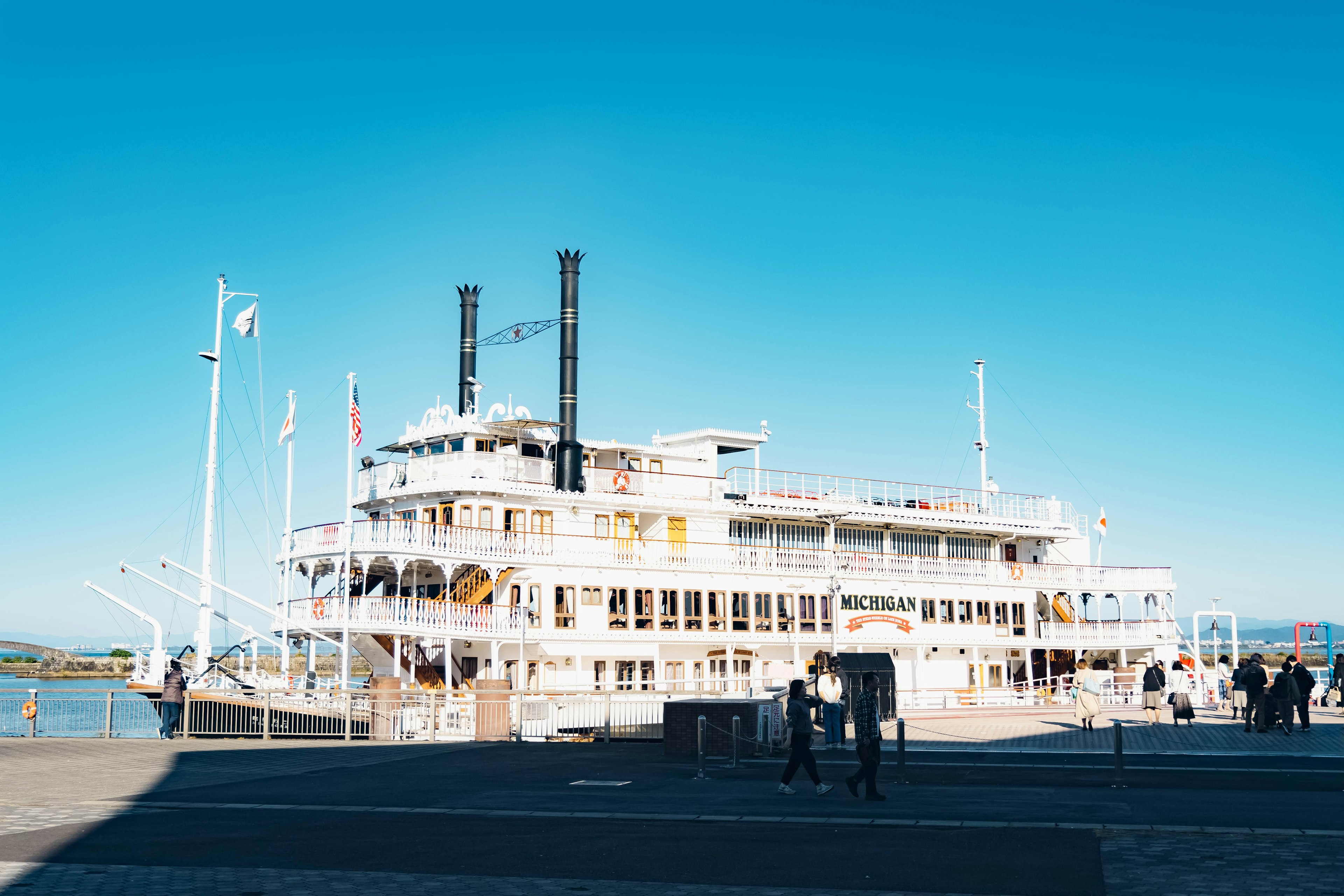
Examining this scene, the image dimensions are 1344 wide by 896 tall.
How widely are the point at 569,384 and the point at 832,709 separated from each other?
65.1ft

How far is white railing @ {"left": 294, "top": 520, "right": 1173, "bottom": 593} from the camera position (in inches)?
1303

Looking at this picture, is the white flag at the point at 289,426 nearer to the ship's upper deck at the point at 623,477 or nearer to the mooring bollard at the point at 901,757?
the ship's upper deck at the point at 623,477

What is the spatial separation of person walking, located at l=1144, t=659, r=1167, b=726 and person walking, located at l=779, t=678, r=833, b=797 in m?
15.4

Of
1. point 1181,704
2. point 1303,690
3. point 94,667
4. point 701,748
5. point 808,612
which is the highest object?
point 808,612

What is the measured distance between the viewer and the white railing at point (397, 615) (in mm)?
31469

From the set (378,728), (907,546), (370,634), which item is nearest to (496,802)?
(378,728)

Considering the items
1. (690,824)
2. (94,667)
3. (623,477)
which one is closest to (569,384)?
(623,477)

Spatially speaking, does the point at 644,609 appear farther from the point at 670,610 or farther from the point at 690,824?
the point at 690,824

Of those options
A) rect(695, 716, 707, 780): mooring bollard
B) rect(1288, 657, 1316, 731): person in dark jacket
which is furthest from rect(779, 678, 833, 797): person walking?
rect(1288, 657, 1316, 731): person in dark jacket

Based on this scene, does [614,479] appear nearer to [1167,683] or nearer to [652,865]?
[1167,683]

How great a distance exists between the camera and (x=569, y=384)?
3931cm

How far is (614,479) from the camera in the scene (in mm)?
38469

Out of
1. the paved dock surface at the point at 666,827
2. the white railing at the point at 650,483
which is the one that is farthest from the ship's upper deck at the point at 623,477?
the paved dock surface at the point at 666,827

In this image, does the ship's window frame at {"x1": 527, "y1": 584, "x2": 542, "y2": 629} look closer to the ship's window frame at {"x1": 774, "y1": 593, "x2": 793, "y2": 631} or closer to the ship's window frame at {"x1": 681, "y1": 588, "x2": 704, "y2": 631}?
the ship's window frame at {"x1": 681, "y1": 588, "x2": 704, "y2": 631}
